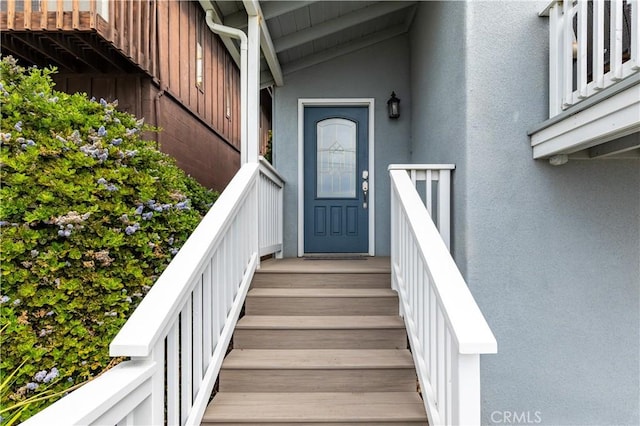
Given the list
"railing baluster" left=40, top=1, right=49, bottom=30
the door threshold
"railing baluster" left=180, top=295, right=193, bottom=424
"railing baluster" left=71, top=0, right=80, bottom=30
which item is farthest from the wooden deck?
"railing baluster" left=40, top=1, right=49, bottom=30

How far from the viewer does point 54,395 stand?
183cm

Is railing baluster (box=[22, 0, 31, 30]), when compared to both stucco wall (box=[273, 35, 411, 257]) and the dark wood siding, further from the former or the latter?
stucco wall (box=[273, 35, 411, 257])

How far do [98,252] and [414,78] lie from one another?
3610mm

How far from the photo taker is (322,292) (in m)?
2.83

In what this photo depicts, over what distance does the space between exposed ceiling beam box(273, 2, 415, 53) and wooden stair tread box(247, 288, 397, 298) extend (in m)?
2.66

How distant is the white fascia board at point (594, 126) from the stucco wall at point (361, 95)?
2.31 meters

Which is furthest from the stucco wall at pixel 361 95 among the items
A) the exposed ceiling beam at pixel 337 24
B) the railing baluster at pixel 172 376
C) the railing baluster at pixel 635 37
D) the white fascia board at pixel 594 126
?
the railing baluster at pixel 172 376

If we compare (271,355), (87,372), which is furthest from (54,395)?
(271,355)

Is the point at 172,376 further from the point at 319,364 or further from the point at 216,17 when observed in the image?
the point at 216,17

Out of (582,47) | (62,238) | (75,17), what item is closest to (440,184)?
(582,47)

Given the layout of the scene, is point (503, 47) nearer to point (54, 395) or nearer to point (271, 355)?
point (271, 355)

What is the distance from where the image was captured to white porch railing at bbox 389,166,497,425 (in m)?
1.37

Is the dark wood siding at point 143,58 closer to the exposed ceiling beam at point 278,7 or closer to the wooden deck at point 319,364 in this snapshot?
the exposed ceiling beam at point 278,7

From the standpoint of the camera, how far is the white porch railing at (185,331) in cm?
116
